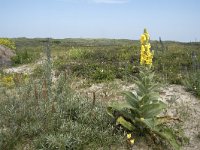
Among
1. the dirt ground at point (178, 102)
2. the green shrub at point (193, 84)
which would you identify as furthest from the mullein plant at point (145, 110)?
the green shrub at point (193, 84)

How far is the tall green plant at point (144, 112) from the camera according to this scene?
6371 mm

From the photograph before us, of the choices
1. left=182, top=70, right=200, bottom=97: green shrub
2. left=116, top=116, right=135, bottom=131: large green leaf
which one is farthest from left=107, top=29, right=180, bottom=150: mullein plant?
left=182, top=70, right=200, bottom=97: green shrub

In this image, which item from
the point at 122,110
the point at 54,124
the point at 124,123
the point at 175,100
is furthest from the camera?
the point at 175,100

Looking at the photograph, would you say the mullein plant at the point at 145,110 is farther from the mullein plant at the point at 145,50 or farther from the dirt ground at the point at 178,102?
the dirt ground at the point at 178,102

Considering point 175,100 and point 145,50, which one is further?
point 175,100

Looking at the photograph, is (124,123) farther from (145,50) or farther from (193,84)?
(193,84)

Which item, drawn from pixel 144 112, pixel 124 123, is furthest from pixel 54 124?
pixel 144 112

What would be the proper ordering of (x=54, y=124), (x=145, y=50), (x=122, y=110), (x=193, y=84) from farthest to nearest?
(x=193, y=84) < (x=122, y=110) < (x=145, y=50) < (x=54, y=124)

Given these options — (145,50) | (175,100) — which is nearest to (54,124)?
(145,50)

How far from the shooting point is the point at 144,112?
6.52 metres

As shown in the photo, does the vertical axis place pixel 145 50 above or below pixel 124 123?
above

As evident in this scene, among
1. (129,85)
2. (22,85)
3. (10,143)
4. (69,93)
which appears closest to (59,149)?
(10,143)

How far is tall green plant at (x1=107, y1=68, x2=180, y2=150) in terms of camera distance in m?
6.37

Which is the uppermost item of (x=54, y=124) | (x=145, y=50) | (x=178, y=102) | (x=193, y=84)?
(x=145, y=50)
